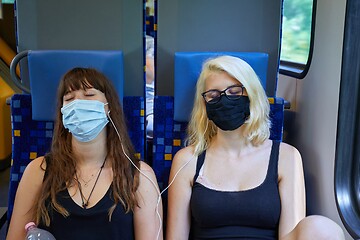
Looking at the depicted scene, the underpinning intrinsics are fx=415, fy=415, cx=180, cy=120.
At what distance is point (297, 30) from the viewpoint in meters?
2.72

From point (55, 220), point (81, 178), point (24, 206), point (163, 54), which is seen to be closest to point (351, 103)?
point (163, 54)

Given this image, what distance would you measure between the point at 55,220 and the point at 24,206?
0.57 feet

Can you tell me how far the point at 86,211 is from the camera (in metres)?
1.70

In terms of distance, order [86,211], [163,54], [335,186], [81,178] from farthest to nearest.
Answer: [163,54] < [335,186] < [81,178] < [86,211]

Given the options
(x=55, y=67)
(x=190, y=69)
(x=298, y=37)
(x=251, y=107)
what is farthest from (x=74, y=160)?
(x=298, y=37)

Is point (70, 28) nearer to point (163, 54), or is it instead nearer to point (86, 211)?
point (163, 54)

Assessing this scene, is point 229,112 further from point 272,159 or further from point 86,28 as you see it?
point 86,28

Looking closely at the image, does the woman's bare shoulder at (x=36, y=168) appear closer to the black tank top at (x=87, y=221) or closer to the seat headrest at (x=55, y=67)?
the black tank top at (x=87, y=221)

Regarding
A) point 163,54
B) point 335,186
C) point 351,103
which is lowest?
point 335,186

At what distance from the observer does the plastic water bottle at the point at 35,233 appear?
1.66m

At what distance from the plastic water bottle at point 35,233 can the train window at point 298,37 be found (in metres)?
1.59

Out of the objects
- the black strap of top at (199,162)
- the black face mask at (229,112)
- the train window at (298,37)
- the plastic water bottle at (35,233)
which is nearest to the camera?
the plastic water bottle at (35,233)

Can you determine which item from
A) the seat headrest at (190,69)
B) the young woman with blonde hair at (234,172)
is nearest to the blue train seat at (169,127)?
the seat headrest at (190,69)

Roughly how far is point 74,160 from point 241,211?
0.76 metres
